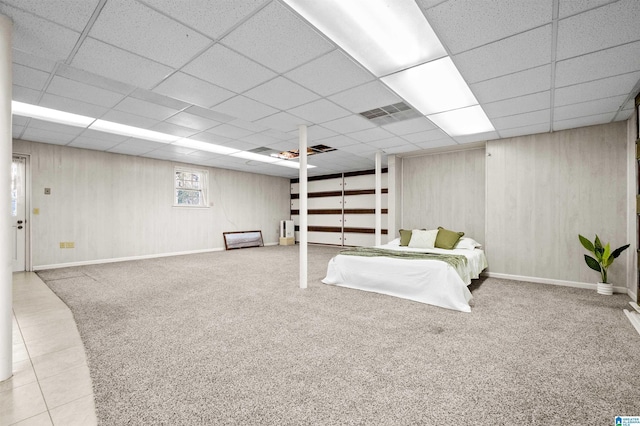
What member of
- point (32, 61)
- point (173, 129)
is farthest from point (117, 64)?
point (173, 129)

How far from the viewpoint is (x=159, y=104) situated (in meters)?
3.72

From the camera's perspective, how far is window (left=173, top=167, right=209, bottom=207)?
785cm

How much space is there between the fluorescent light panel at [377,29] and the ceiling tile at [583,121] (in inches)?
124

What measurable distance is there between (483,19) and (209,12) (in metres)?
1.99

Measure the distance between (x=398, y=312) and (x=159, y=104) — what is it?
4.04 m

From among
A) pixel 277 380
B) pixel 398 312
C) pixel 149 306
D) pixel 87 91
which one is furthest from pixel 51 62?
pixel 398 312

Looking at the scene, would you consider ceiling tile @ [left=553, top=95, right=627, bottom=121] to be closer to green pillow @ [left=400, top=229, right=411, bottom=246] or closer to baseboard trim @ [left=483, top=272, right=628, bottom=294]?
baseboard trim @ [left=483, top=272, right=628, bottom=294]

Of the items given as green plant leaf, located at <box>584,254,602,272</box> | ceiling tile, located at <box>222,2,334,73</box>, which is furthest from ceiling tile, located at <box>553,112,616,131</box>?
ceiling tile, located at <box>222,2,334,73</box>

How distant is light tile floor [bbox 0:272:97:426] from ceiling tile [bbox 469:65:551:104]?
14.0 feet

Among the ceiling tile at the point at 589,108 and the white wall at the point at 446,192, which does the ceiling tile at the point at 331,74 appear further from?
the white wall at the point at 446,192

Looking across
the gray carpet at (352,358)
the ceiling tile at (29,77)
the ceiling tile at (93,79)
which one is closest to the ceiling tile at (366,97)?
the ceiling tile at (93,79)

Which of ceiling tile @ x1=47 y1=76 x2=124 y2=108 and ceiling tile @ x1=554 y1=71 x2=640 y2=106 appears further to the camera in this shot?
ceiling tile @ x1=47 y1=76 x2=124 y2=108

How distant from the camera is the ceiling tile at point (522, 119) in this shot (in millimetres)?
3928

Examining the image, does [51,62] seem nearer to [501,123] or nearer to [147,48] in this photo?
[147,48]
